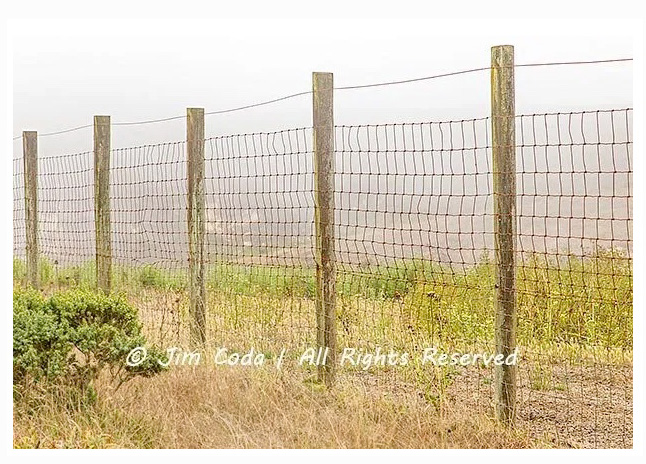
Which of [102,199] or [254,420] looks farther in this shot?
[102,199]

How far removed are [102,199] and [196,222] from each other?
1.63 metres

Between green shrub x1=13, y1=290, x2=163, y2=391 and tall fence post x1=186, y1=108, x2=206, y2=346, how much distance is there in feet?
5.19

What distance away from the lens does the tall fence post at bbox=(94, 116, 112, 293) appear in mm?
7660

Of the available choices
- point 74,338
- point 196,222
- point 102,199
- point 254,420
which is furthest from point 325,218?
point 102,199

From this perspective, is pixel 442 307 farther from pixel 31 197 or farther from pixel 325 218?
pixel 31 197

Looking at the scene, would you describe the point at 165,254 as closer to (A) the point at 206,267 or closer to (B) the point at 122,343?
(A) the point at 206,267

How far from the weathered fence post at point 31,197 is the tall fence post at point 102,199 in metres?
1.69

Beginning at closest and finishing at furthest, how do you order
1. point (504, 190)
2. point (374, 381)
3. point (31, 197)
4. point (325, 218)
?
1. point (504, 190)
2. point (325, 218)
3. point (374, 381)
4. point (31, 197)

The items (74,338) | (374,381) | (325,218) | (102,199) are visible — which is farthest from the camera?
(102,199)

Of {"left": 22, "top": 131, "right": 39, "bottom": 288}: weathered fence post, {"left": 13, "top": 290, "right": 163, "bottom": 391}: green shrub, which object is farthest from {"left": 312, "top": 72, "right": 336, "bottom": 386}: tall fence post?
{"left": 22, "top": 131, "right": 39, "bottom": 288}: weathered fence post

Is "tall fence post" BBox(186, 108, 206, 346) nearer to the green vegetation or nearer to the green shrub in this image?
the green vegetation

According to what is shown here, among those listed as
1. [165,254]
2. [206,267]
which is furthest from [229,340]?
[165,254]

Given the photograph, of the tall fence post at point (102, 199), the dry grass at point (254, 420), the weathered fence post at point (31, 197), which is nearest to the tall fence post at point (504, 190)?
the dry grass at point (254, 420)

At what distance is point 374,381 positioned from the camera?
5.79 meters
